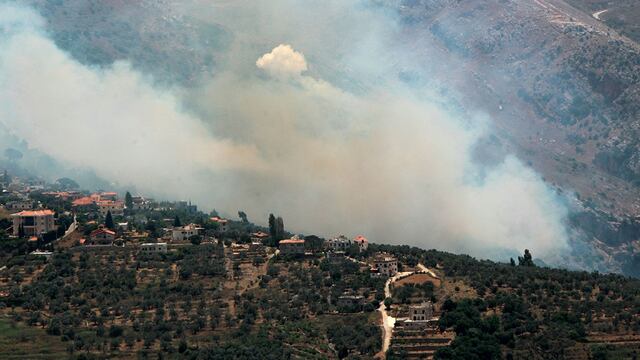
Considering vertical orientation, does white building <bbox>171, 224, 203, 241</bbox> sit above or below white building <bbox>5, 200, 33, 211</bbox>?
below

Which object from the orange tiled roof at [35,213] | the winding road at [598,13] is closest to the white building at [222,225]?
the orange tiled roof at [35,213]

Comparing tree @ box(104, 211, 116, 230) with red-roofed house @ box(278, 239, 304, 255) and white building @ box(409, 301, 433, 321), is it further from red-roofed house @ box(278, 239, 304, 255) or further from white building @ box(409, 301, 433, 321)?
white building @ box(409, 301, 433, 321)

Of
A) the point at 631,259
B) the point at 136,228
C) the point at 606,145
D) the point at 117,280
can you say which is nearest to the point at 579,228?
the point at 631,259

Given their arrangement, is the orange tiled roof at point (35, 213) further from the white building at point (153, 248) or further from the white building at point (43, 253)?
the white building at point (153, 248)

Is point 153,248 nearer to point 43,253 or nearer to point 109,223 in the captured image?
point 43,253

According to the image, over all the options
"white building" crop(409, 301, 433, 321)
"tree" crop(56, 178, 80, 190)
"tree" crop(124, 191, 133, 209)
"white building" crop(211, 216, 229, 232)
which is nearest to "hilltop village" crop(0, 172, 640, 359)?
"white building" crop(409, 301, 433, 321)

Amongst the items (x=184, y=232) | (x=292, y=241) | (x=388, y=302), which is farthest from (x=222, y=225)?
(x=388, y=302)
